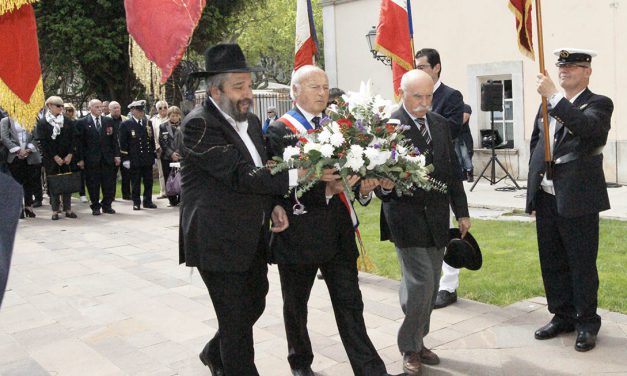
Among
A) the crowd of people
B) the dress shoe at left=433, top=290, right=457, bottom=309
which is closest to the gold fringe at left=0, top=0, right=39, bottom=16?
the dress shoe at left=433, top=290, right=457, bottom=309

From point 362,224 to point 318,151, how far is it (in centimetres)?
657

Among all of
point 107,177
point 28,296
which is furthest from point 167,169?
point 28,296

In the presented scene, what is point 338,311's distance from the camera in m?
4.12

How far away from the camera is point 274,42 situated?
42219 millimetres

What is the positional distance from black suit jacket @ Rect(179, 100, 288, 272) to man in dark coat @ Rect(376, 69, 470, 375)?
3.10 ft

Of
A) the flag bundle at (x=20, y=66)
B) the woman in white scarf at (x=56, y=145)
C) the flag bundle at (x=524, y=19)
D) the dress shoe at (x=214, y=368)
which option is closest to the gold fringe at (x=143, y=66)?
the flag bundle at (x=20, y=66)

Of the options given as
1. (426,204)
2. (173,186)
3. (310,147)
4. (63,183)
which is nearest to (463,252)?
(426,204)

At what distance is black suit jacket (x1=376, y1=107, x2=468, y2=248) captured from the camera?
4355 mm

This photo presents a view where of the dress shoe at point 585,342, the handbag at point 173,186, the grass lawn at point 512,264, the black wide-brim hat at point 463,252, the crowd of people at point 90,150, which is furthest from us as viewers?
the handbag at point 173,186

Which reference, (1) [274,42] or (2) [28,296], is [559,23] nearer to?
(2) [28,296]

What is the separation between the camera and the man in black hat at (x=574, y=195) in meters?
4.62

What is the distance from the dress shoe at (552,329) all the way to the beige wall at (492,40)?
9.64 metres

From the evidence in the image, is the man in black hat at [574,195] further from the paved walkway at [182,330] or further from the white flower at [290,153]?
the white flower at [290,153]

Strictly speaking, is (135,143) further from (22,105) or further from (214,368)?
(214,368)
